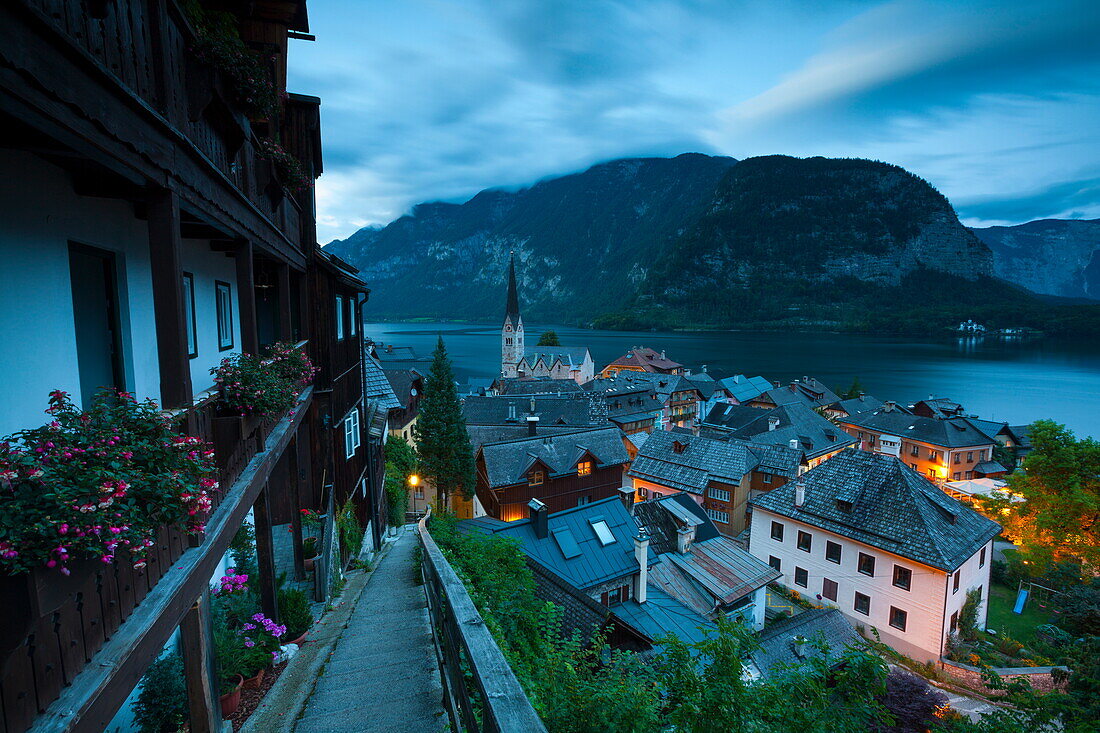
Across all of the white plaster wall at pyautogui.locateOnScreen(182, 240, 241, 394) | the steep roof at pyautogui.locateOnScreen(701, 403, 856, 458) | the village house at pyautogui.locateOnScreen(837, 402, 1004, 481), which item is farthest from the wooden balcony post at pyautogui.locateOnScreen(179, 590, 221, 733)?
the village house at pyautogui.locateOnScreen(837, 402, 1004, 481)

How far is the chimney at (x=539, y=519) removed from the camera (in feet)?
57.0

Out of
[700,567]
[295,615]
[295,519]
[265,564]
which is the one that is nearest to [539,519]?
[700,567]

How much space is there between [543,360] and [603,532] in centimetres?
7546

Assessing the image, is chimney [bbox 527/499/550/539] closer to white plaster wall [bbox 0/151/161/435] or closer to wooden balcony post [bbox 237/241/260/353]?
wooden balcony post [bbox 237/241/260/353]

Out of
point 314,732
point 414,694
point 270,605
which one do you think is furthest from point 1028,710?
point 270,605

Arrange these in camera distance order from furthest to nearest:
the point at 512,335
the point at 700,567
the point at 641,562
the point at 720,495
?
the point at 512,335
the point at 720,495
the point at 700,567
the point at 641,562

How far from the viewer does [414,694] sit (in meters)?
4.95

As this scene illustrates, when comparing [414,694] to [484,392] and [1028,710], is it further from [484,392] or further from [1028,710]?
[484,392]

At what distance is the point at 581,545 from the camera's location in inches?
709

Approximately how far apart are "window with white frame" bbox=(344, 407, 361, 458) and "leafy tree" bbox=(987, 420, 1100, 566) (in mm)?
34923

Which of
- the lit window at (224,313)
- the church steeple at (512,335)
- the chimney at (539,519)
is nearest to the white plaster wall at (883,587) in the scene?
the chimney at (539,519)

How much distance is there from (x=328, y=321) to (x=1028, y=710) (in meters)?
18.3

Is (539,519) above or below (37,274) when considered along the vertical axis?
below

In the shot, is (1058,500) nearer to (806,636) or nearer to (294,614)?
(806,636)
